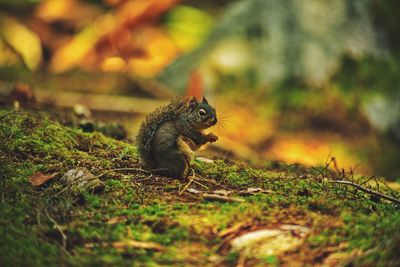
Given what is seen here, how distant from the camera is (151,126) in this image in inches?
151

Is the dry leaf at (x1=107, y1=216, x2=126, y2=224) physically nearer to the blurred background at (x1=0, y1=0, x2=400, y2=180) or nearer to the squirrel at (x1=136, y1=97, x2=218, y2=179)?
the squirrel at (x1=136, y1=97, x2=218, y2=179)

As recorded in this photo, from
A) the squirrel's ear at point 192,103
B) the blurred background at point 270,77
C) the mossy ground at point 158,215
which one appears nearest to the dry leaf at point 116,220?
the mossy ground at point 158,215

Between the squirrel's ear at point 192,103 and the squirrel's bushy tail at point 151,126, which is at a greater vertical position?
the squirrel's ear at point 192,103

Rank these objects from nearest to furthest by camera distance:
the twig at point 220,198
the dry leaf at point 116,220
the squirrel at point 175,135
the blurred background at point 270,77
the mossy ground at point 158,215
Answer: the mossy ground at point 158,215
the dry leaf at point 116,220
the twig at point 220,198
the squirrel at point 175,135
the blurred background at point 270,77

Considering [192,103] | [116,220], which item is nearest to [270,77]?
[192,103]

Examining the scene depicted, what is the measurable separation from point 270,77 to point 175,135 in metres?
4.97

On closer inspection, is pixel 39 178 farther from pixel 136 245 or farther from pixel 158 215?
pixel 136 245

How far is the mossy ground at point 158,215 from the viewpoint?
102 inches

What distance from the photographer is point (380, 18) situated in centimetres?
877

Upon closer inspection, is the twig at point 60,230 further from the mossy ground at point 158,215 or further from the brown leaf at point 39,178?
the brown leaf at point 39,178

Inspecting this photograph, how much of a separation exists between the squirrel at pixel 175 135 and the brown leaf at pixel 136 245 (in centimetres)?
98

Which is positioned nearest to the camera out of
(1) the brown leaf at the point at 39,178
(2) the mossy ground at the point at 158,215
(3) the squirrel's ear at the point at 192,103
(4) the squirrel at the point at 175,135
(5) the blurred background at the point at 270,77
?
(2) the mossy ground at the point at 158,215

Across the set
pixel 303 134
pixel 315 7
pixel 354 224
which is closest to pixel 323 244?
pixel 354 224

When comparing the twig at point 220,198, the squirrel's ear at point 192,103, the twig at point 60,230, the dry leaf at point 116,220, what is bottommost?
the twig at point 60,230
